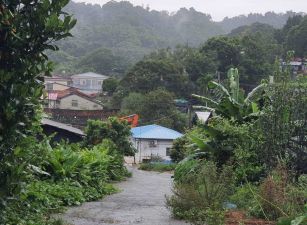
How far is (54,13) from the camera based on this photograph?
538cm

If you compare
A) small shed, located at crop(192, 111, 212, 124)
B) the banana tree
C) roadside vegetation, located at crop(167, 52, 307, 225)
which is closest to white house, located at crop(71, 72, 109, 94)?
small shed, located at crop(192, 111, 212, 124)

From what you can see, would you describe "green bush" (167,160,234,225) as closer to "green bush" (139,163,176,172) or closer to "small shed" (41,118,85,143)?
"small shed" (41,118,85,143)

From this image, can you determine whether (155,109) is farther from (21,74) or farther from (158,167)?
(21,74)

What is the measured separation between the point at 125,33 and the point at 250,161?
104m

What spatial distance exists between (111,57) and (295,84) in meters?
81.9

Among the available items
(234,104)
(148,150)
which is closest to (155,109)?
(148,150)

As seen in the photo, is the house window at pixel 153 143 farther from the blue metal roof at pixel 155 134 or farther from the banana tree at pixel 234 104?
the banana tree at pixel 234 104

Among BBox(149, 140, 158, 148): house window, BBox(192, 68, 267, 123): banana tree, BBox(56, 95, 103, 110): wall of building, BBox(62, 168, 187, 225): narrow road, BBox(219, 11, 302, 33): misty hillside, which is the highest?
BBox(219, 11, 302, 33): misty hillside

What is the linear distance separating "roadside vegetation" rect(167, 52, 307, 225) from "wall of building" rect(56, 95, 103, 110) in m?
44.9

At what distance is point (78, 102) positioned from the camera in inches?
2486

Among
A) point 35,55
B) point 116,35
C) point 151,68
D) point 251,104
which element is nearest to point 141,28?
point 116,35

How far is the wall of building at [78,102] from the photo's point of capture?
204 ft

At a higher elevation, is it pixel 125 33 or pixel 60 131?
pixel 125 33

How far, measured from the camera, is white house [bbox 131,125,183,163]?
45594 millimetres
